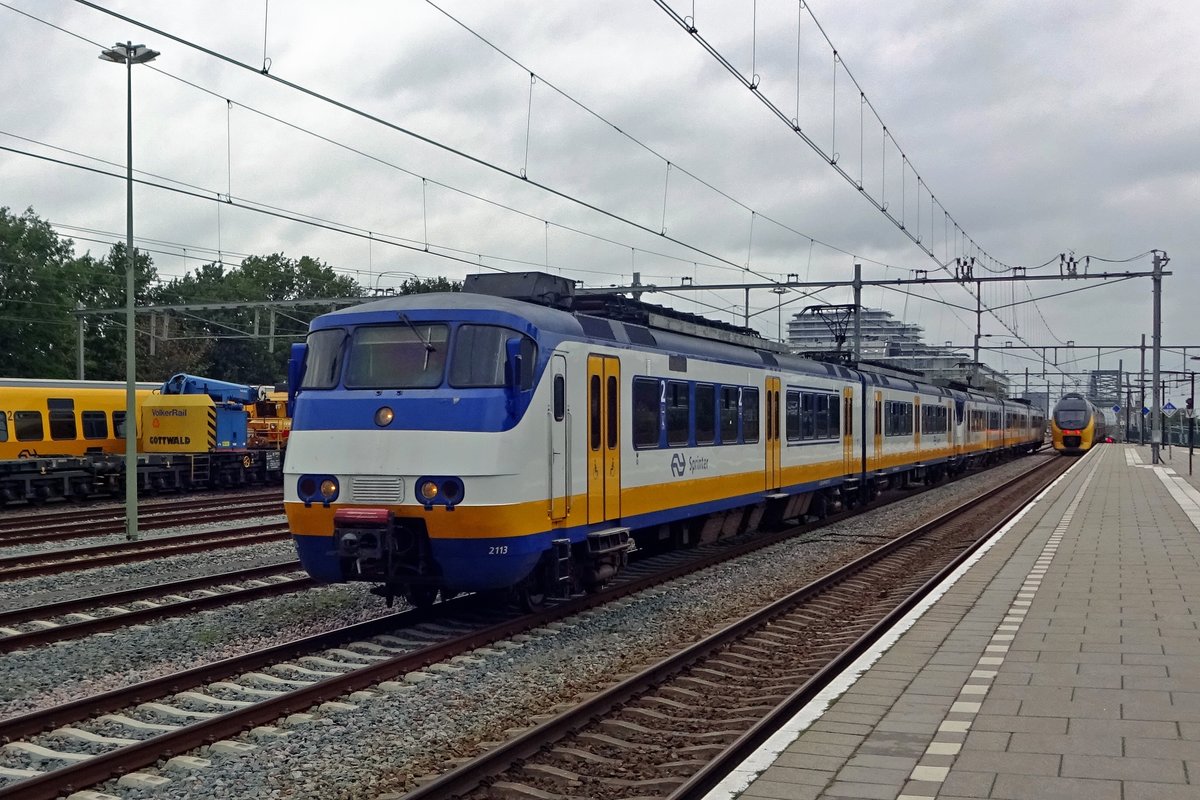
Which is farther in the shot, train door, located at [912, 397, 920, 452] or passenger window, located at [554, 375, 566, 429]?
train door, located at [912, 397, 920, 452]

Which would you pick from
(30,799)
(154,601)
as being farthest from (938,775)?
(154,601)

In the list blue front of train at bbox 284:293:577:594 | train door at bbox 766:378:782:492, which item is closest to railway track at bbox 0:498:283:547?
blue front of train at bbox 284:293:577:594

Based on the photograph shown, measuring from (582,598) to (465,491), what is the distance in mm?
2907

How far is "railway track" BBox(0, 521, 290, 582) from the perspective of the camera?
15672mm

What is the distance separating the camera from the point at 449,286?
76.6 m

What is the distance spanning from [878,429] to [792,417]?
302 inches

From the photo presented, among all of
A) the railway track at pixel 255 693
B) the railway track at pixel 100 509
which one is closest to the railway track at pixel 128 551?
the railway track at pixel 100 509

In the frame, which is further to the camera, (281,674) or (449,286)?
(449,286)

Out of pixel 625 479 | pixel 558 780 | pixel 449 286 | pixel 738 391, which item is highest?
pixel 449 286

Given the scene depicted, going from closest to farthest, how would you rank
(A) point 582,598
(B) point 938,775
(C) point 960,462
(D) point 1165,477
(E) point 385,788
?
(B) point 938,775 → (E) point 385,788 → (A) point 582,598 → (D) point 1165,477 → (C) point 960,462

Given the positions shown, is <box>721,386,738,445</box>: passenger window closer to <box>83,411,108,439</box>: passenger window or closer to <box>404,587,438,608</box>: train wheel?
<box>404,587,438,608</box>: train wheel

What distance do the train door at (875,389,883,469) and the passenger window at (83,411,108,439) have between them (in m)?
20.2

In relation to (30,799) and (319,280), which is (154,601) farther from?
(319,280)

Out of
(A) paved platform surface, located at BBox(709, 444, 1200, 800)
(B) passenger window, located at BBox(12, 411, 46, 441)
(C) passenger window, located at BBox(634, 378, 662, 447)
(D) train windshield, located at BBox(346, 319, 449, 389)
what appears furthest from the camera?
(B) passenger window, located at BBox(12, 411, 46, 441)
